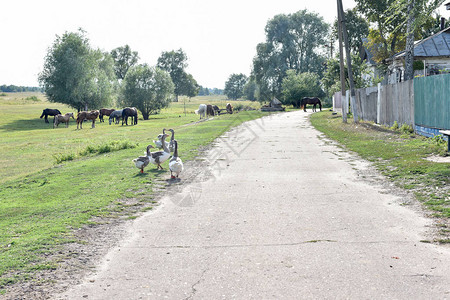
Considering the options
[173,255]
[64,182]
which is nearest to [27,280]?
[173,255]

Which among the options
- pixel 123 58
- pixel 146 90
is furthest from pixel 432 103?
pixel 123 58

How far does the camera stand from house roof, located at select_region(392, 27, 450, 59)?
3594cm

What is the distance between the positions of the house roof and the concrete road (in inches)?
1149

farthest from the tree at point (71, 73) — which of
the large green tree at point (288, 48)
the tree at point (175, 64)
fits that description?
the tree at point (175, 64)

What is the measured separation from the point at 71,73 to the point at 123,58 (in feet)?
249

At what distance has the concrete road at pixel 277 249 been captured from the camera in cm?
489

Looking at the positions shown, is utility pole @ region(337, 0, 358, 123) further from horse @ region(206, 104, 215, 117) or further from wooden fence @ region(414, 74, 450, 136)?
horse @ region(206, 104, 215, 117)

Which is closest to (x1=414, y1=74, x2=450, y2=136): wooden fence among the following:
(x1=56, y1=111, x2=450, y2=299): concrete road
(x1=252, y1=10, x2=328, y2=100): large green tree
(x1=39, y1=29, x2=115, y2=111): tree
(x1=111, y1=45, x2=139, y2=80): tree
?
(x1=56, y1=111, x2=450, y2=299): concrete road

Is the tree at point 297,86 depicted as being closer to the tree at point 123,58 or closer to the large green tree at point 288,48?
the large green tree at point 288,48

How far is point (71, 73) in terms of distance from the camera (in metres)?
68.4

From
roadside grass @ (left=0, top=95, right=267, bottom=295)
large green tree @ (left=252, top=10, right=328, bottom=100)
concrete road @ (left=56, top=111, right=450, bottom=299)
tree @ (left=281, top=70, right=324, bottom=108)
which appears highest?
large green tree @ (left=252, top=10, right=328, bottom=100)

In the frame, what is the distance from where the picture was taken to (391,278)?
16.6 feet

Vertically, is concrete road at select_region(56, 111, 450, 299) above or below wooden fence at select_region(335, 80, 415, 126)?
below

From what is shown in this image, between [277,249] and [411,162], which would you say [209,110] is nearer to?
[411,162]
